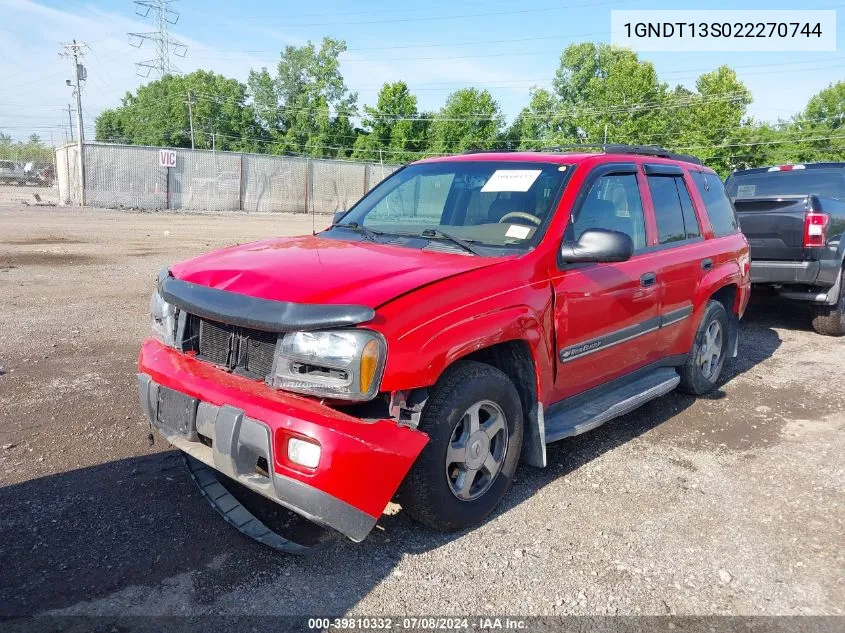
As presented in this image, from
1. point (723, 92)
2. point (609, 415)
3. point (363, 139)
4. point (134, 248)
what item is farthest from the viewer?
point (363, 139)

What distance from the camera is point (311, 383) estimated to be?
2.84 meters

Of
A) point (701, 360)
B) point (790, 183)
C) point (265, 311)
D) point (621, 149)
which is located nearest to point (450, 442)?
point (265, 311)

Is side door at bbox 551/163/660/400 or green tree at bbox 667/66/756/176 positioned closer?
side door at bbox 551/163/660/400

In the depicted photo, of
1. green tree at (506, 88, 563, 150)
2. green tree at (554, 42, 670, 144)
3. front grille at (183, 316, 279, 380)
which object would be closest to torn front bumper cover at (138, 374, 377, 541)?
front grille at (183, 316, 279, 380)

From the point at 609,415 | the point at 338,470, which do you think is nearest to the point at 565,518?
the point at 609,415

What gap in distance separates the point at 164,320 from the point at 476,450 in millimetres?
1752

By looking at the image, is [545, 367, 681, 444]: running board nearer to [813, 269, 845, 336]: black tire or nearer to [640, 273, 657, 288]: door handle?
[640, 273, 657, 288]: door handle

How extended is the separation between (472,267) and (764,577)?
1964 mm

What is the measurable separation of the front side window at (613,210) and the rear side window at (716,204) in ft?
3.78

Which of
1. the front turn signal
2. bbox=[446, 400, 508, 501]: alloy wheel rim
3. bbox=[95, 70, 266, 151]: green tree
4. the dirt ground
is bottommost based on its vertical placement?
the dirt ground

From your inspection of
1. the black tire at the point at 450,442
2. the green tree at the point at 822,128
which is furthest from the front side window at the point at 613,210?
the green tree at the point at 822,128

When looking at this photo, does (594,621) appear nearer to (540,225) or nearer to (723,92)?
(540,225)

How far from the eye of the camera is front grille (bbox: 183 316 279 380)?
3043 millimetres

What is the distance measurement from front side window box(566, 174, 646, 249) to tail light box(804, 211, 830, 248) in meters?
3.93
